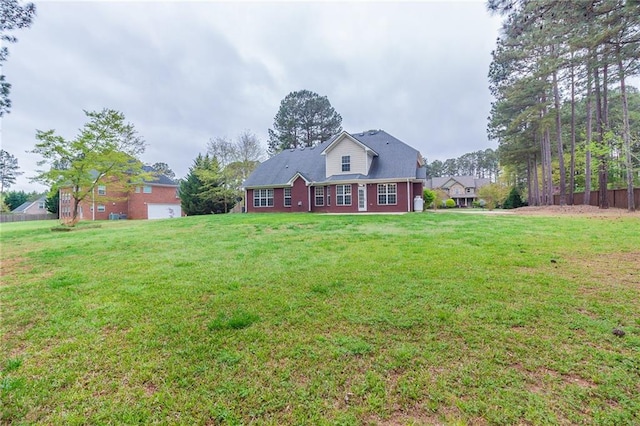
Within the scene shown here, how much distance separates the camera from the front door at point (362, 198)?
68.9 feet

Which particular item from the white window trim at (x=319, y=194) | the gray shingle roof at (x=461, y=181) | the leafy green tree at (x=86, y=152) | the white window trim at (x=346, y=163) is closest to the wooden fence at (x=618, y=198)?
the white window trim at (x=346, y=163)

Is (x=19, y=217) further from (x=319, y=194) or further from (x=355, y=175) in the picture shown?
(x=355, y=175)

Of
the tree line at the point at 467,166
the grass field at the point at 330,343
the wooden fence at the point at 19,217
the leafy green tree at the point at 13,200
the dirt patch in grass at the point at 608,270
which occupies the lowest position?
the grass field at the point at 330,343

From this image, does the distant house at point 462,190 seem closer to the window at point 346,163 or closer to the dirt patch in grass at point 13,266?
the window at point 346,163

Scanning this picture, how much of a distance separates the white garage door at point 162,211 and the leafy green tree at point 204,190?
6.91 metres

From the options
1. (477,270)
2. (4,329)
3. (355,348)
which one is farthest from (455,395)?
(4,329)

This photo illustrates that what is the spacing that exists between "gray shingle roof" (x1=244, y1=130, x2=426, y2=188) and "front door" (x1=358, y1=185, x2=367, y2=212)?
0.80 meters

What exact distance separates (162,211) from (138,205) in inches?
98.0

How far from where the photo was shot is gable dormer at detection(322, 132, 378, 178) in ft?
69.8

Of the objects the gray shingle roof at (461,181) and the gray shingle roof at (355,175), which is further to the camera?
the gray shingle roof at (461,181)

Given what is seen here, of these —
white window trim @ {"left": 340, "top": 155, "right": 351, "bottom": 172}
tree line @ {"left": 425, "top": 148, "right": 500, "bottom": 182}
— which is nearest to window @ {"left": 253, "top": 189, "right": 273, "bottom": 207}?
white window trim @ {"left": 340, "top": 155, "right": 351, "bottom": 172}

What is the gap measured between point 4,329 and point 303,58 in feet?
68.4

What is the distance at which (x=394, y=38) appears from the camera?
13516 mm

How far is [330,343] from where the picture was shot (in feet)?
8.88
